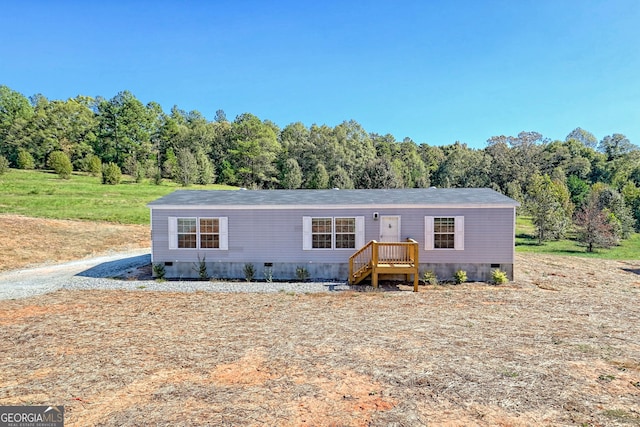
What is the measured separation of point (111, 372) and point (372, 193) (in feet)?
38.4

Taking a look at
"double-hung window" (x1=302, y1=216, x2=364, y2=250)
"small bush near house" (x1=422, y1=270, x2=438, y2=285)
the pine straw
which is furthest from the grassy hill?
the pine straw

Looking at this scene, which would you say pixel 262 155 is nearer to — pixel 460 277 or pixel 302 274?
pixel 302 274

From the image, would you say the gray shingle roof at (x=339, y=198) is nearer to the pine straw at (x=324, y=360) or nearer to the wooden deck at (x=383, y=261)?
the wooden deck at (x=383, y=261)

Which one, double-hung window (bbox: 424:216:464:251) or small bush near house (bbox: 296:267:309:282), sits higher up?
double-hung window (bbox: 424:216:464:251)

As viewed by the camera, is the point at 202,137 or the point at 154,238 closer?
the point at 154,238

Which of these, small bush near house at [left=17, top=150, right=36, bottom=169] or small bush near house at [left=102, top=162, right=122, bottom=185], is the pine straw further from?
small bush near house at [left=17, top=150, right=36, bottom=169]

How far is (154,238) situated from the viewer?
14.0 metres

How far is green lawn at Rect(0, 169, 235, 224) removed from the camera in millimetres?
27328

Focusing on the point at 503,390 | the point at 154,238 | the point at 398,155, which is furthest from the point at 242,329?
the point at 398,155

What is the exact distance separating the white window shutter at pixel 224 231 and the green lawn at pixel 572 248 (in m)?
19.6

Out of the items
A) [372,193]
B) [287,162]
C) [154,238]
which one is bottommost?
[154,238]

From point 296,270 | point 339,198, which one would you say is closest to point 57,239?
point 296,270

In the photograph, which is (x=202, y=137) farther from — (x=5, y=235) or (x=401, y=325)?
(x=401, y=325)

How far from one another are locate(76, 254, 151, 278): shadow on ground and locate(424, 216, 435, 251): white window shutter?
39.6 feet
